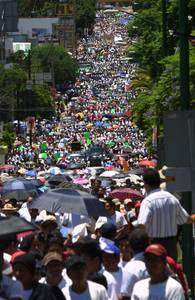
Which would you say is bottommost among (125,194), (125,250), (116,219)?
(125,194)

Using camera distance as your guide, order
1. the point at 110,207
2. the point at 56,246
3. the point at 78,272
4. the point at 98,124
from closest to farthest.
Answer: the point at 78,272, the point at 56,246, the point at 110,207, the point at 98,124

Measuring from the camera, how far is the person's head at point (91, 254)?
38.5ft

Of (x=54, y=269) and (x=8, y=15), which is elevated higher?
(x=54, y=269)

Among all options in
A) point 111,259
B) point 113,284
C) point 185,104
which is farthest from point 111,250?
point 185,104

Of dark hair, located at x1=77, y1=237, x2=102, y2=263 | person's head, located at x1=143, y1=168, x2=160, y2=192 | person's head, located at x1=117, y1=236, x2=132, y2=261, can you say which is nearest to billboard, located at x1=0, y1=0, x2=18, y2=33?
person's head, located at x1=143, y1=168, x2=160, y2=192

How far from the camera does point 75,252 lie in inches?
488

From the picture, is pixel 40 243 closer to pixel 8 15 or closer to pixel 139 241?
pixel 139 241

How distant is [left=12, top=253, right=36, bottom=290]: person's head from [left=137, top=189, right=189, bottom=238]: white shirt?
322cm

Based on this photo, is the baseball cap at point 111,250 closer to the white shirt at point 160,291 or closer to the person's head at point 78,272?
the person's head at point 78,272

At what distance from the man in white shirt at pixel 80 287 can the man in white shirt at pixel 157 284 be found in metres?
0.35

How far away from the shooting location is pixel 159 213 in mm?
13641

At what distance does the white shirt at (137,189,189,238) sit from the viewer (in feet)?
44.9

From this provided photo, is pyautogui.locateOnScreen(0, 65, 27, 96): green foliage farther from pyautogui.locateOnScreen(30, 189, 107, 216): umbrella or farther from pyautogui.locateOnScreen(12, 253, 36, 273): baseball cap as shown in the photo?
pyautogui.locateOnScreen(12, 253, 36, 273): baseball cap

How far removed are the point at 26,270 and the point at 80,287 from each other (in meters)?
0.46
